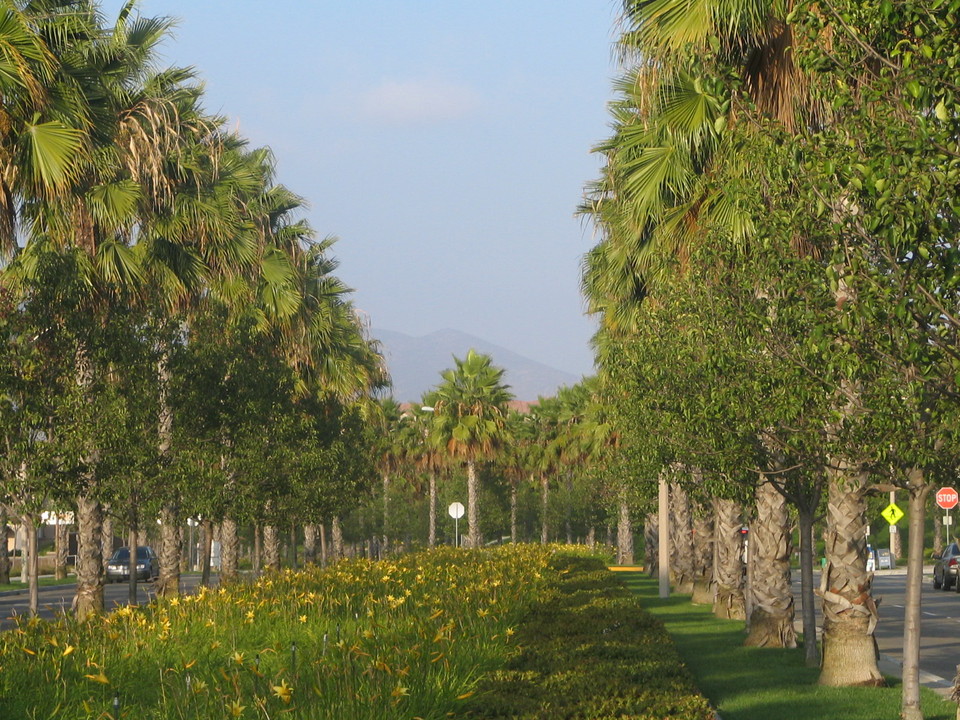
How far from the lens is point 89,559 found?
22250 mm

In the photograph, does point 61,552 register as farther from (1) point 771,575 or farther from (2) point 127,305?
(1) point 771,575

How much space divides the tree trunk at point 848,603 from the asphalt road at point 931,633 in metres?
1.48

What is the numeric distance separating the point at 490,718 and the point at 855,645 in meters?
8.28

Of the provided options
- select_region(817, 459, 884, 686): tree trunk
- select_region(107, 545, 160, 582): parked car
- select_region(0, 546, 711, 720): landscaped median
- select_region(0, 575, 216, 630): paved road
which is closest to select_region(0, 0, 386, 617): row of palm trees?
select_region(0, 546, 711, 720): landscaped median

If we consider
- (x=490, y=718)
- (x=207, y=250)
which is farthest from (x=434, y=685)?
(x=207, y=250)

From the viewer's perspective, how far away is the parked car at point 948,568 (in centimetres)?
4206

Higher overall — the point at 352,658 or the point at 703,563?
the point at 352,658

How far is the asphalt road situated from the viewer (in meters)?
18.4

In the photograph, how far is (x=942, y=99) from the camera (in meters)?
7.45

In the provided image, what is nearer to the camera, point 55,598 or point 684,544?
point 684,544

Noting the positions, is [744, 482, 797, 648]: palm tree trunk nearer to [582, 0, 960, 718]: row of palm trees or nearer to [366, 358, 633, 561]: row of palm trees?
[582, 0, 960, 718]: row of palm trees

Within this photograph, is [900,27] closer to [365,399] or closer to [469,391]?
[365,399]

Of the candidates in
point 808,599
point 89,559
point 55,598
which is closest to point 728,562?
point 808,599

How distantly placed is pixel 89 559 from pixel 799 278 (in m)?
15.3
